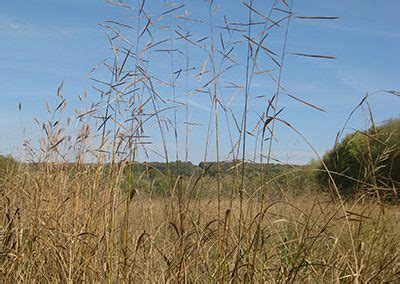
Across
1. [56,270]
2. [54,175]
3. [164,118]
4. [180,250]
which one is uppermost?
[164,118]

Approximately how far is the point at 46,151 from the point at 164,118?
1.22 meters

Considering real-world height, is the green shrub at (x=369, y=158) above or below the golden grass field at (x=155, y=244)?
above

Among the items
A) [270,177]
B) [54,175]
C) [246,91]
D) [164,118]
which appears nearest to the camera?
[246,91]

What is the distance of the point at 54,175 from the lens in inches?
129

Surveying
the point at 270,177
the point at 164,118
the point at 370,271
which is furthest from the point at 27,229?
the point at 370,271

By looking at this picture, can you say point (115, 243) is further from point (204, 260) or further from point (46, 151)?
point (46, 151)

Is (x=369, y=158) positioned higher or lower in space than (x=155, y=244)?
higher

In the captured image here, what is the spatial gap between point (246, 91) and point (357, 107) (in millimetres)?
398

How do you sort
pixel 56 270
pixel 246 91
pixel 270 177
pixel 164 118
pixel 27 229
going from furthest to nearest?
pixel 27 229, pixel 56 270, pixel 164 118, pixel 270 177, pixel 246 91

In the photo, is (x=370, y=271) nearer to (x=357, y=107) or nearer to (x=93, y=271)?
(x=357, y=107)

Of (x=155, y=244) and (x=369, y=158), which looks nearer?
(x=369, y=158)

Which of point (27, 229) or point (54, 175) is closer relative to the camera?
point (27, 229)

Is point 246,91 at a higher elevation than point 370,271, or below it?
higher

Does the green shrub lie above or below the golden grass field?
above
